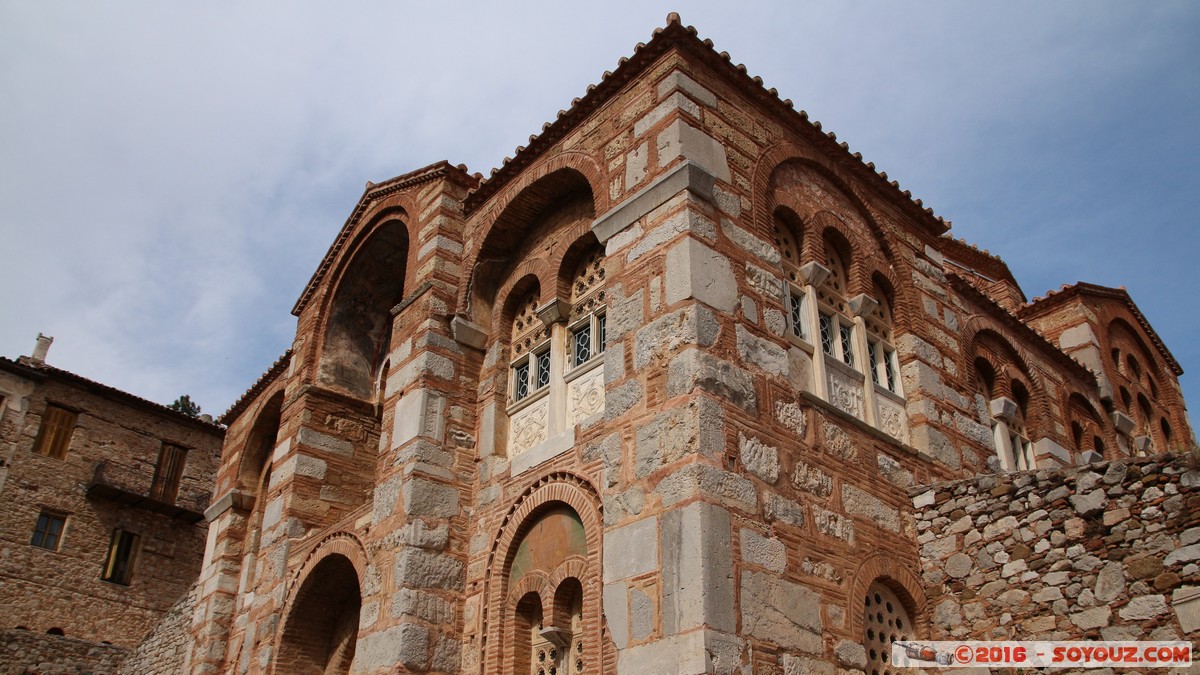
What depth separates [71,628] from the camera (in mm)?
21188

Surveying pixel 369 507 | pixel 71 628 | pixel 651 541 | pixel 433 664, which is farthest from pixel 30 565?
pixel 651 541

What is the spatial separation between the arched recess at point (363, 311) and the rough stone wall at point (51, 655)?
401 inches

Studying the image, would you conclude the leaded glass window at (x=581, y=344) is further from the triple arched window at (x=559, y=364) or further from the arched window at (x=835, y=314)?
the arched window at (x=835, y=314)

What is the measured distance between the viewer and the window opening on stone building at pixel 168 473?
77.9 ft

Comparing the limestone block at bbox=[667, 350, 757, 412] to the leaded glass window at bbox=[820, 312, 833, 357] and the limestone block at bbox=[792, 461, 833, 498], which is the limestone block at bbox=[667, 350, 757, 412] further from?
the leaded glass window at bbox=[820, 312, 833, 357]

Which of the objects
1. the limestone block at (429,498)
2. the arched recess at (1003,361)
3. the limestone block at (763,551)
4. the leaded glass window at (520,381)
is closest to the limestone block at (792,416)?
the limestone block at (763,551)

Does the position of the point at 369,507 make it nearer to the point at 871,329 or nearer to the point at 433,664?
the point at 433,664

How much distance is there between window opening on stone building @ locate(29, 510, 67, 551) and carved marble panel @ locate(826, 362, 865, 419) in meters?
19.2

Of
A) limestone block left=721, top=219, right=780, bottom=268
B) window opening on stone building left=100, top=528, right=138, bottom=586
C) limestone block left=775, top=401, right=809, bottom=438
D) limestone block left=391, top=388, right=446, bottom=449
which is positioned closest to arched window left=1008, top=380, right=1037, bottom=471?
limestone block left=775, top=401, right=809, bottom=438

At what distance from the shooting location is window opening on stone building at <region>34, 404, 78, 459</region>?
22250 millimetres

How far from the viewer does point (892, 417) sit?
967cm

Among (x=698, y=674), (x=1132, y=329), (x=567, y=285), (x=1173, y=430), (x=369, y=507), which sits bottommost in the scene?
(x=698, y=674)

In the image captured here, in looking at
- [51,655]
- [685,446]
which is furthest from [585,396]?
[51,655]

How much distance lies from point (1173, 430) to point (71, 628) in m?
22.4
